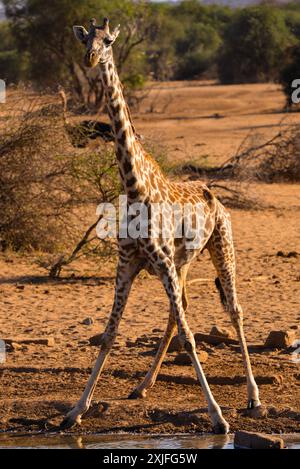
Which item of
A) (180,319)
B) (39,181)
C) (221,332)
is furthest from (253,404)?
(39,181)

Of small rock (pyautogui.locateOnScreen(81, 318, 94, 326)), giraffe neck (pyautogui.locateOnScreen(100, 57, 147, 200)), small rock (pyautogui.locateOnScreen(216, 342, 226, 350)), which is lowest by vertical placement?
small rock (pyautogui.locateOnScreen(81, 318, 94, 326))

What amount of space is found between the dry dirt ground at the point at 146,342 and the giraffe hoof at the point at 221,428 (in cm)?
16

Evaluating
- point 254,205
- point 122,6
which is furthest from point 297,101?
point 254,205

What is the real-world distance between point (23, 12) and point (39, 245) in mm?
21836

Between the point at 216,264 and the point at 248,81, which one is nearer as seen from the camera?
the point at 216,264

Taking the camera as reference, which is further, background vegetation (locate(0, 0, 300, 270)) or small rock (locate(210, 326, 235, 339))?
background vegetation (locate(0, 0, 300, 270))

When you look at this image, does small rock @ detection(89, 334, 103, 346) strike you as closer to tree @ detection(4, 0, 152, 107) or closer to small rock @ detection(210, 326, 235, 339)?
small rock @ detection(210, 326, 235, 339)

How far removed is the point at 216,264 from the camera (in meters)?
7.48

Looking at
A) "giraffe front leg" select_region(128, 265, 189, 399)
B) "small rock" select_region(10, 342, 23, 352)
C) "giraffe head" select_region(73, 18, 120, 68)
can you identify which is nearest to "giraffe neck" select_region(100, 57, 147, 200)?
"giraffe head" select_region(73, 18, 120, 68)

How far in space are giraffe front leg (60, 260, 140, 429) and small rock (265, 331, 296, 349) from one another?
180cm

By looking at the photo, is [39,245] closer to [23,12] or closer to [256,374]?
[256,374]

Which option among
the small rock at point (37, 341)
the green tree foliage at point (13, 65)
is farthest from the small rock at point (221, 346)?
the green tree foliage at point (13, 65)

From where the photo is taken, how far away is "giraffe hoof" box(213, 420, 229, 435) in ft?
21.8

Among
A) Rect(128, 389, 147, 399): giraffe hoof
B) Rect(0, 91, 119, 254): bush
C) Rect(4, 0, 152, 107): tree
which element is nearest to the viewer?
Rect(128, 389, 147, 399): giraffe hoof
